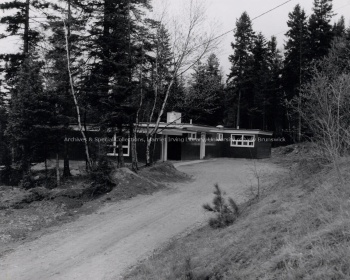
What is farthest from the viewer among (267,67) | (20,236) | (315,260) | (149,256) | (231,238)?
(267,67)

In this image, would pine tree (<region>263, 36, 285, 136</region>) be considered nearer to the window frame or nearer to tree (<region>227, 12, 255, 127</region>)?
tree (<region>227, 12, 255, 127</region>)

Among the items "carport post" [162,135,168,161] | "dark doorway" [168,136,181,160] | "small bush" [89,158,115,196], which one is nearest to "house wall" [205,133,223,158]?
"dark doorway" [168,136,181,160]

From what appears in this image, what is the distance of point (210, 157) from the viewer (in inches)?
1385

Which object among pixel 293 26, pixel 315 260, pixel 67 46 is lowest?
pixel 315 260

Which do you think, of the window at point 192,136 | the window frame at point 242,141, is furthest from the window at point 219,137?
the window at point 192,136

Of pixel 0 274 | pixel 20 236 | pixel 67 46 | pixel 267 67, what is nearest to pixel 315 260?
pixel 0 274

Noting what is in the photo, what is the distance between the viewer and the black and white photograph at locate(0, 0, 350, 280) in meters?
5.68

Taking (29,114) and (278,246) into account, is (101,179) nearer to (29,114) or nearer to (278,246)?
(29,114)

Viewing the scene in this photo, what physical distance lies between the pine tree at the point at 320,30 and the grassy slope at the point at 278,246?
3521 centimetres

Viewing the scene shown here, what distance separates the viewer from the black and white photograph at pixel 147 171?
568 centimetres

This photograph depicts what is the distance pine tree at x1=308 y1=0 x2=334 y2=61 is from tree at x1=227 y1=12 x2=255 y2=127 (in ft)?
27.3

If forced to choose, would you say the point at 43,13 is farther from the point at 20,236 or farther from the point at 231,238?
→ the point at 231,238

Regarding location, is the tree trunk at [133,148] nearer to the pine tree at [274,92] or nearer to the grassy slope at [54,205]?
the grassy slope at [54,205]

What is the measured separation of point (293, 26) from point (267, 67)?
7055 millimetres
